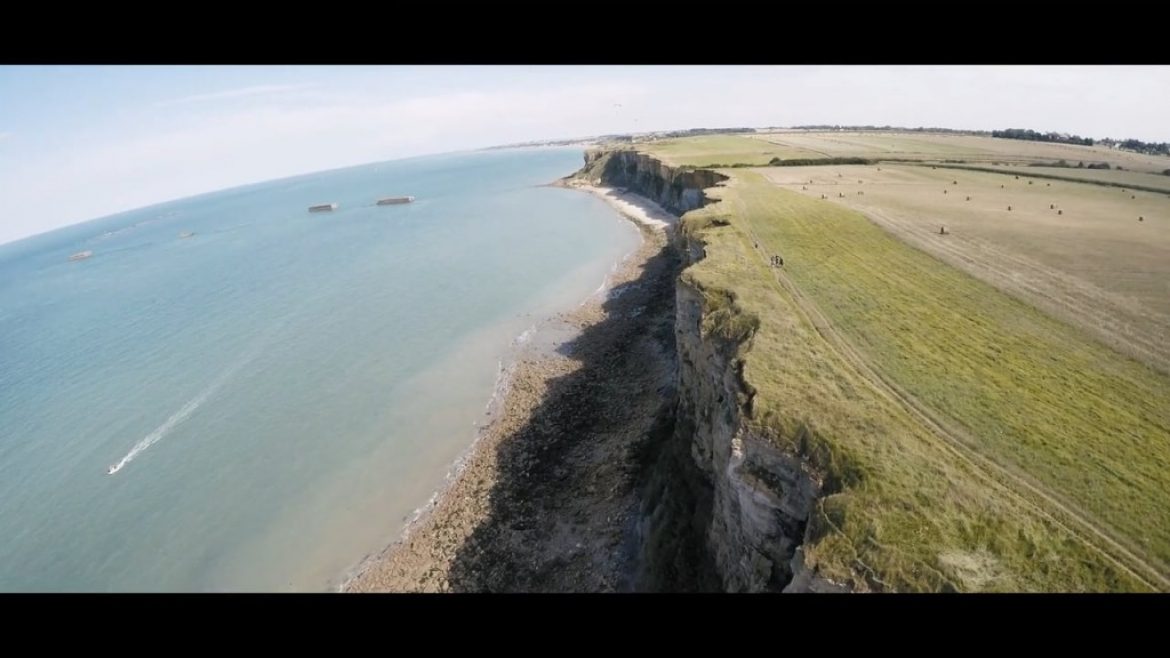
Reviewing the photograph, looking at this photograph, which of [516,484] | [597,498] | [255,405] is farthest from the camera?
[255,405]

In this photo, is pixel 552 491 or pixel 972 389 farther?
pixel 552 491

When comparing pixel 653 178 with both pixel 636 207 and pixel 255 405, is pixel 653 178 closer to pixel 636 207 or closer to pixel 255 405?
pixel 636 207

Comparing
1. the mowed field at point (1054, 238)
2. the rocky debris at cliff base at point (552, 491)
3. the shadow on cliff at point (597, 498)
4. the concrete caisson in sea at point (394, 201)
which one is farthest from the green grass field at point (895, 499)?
the concrete caisson in sea at point (394, 201)

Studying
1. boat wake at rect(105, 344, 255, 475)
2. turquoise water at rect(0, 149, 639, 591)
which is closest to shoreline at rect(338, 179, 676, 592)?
turquoise water at rect(0, 149, 639, 591)

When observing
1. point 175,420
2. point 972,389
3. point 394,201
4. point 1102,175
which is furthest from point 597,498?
point 394,201
